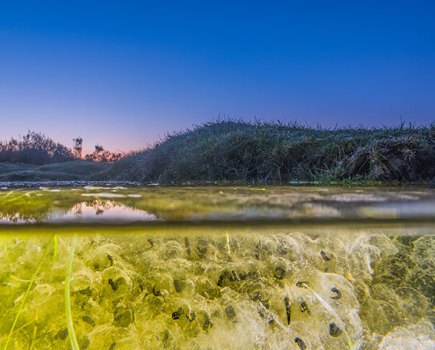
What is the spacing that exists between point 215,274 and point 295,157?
724cm

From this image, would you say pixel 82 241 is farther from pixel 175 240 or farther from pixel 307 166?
pixel 307 166

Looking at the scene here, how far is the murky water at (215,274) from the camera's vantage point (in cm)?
226

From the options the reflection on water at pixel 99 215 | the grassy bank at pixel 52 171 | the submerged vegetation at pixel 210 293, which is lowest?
the submerged vegetation at pixel 210 293

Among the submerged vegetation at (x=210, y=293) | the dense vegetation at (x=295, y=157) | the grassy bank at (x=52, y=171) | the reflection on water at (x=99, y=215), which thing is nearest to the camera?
the submerged vegetation at (x=210, y=293)

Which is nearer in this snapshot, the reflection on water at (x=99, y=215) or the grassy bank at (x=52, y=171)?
the reflection on water at (x=99, y=215)

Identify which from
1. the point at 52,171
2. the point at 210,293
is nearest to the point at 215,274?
the point at 210,293

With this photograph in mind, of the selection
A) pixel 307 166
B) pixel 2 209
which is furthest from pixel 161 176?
pixel 2 209

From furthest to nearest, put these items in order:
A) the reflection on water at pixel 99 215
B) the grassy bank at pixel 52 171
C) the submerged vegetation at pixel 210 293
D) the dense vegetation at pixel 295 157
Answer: the grassy bank at pixel 52 171, the dense vegetation at pixel 295 157, the reflection on water at pixel 99 215, the submerged vegetation at pixel 210 293

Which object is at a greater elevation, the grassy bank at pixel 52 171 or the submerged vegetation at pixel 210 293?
the grassy bank at pixel 52 171

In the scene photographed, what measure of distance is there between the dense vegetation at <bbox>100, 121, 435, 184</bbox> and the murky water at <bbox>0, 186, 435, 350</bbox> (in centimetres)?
473

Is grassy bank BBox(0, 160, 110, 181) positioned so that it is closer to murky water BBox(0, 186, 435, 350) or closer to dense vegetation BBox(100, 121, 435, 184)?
dense vegetation BBox(100, 121, 435, 184)

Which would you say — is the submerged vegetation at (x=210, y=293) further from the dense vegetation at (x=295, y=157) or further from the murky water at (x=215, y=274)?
the dense vegetation at (x=295, y=157)

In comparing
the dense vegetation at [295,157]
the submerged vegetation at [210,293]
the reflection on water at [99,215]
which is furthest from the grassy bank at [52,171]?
the submerged vegetation at [210,293]

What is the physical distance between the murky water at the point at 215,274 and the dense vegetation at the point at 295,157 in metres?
4.73
